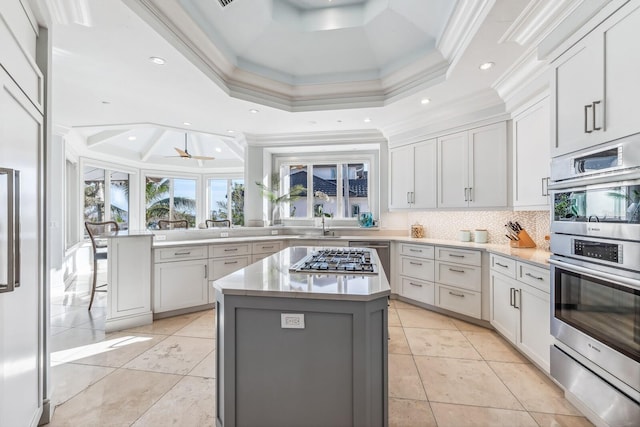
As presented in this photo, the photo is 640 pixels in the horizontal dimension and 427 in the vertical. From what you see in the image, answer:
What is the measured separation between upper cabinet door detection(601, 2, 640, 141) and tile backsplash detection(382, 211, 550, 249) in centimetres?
197

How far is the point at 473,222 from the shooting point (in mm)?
4000

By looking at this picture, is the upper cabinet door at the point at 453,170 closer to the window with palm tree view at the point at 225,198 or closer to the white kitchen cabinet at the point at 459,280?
the white kitchen cabinet at the point at 459,280

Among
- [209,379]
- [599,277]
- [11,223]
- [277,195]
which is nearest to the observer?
[11,223]

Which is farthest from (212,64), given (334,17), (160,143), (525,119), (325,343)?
(160,143)

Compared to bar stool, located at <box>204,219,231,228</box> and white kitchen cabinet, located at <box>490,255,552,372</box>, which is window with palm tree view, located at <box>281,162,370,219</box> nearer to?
bar stool, located at <box>204,219,231,228</box>

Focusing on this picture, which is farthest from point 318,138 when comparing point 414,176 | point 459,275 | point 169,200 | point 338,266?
point 169,200

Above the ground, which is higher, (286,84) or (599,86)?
(286,84)

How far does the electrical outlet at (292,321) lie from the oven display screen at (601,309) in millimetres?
1554

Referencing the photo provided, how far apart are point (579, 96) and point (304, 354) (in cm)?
208

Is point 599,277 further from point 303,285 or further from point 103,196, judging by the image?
point 103,196

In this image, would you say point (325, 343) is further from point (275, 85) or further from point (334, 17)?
point (275, 85)

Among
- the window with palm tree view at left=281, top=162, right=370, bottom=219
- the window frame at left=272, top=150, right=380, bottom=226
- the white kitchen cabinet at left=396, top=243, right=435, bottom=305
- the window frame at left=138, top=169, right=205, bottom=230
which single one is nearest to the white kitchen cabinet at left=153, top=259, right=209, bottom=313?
the window frame at left=272, top=150, right=380, bottom=226

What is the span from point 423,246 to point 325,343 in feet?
9.37

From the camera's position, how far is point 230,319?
1480 mm
